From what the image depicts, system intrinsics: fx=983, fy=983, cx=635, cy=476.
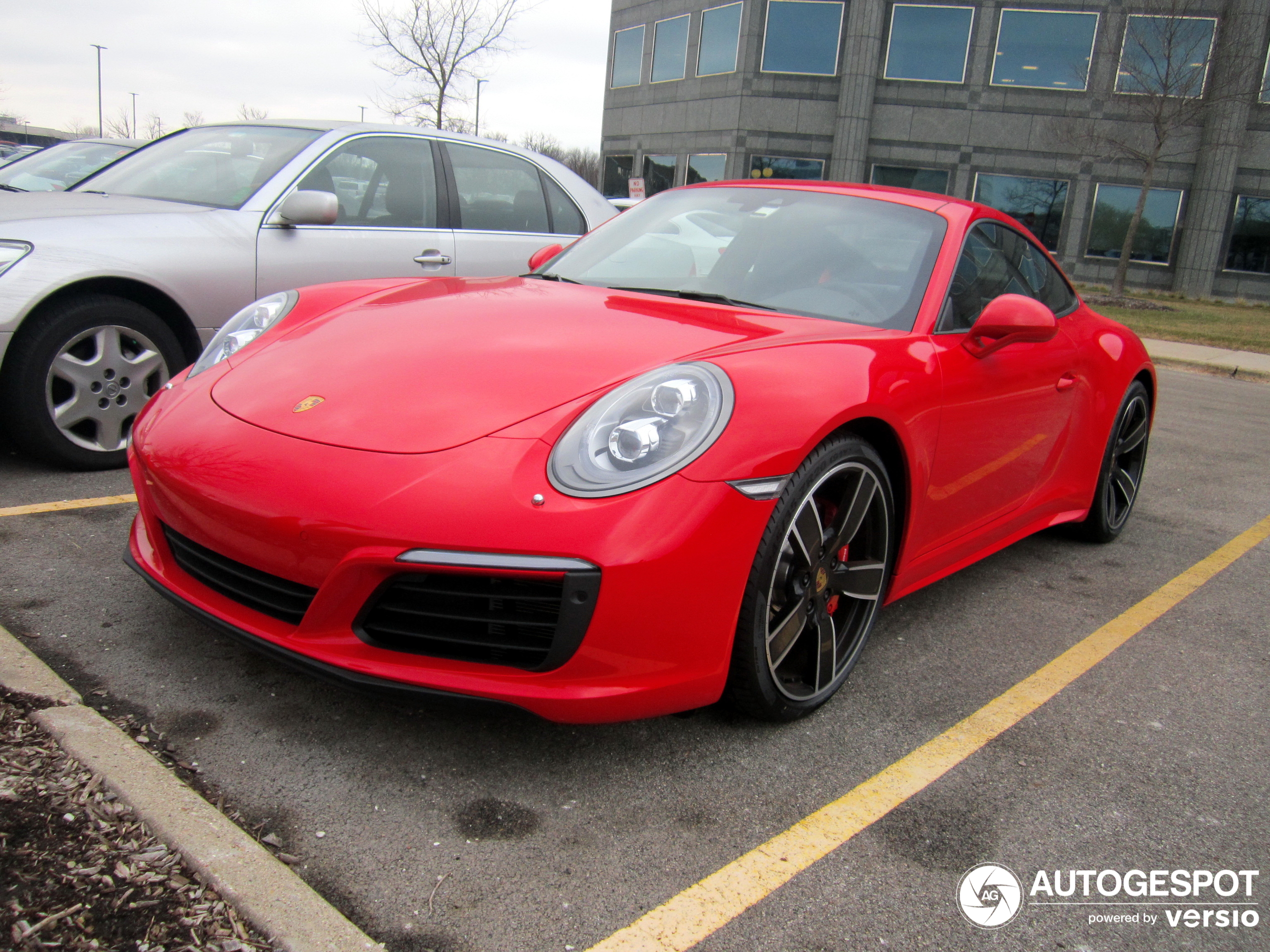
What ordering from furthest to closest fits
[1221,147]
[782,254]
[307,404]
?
1. [1221,147]
2. [782,254]
3. [307,404]

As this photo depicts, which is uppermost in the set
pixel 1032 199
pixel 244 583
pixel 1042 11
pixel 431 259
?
pixel 1042 11

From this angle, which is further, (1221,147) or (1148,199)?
(1148,199)

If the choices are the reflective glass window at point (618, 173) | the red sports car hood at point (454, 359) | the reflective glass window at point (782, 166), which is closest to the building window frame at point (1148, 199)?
the reflective glass window at point (782, 166)

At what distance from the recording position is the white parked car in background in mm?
3777

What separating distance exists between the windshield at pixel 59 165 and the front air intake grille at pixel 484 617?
20.3 ft

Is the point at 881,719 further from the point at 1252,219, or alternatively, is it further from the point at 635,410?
the point at 1252,219

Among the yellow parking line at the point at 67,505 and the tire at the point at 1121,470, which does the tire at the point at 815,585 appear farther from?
the yellow parking line at the point at 67,505

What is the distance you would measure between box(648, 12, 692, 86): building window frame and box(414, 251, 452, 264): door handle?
25186 millimetres

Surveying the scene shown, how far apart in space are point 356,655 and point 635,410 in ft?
2.52

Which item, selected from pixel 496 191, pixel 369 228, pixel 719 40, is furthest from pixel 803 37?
pixel 369 228

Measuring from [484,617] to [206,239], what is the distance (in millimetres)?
2992

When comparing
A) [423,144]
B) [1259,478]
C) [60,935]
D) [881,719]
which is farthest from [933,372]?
[1259,478]

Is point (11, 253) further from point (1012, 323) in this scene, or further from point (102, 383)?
point (1012, 323)

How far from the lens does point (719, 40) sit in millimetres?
26750
